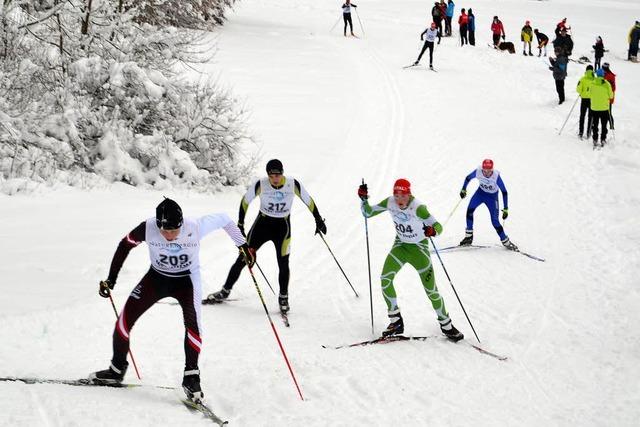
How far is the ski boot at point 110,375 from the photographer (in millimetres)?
5790

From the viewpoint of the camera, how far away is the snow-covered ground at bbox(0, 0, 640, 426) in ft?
20.2

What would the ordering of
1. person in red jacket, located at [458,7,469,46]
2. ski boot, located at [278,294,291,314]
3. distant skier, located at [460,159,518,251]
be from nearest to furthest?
ski boot, located at [278,294,291,314], distant skier, located at [460,159,518,251], person in red jacket, located at [458,7,469,46]

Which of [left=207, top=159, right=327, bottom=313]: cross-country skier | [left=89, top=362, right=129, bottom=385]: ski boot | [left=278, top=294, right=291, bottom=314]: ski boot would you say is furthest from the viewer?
[left=278, top=294, right=291, bottom=314]: ski boot

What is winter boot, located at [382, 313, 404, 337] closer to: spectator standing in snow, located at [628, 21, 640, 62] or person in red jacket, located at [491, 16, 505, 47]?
person in red jacket, located at [491, 16, 505, 47]

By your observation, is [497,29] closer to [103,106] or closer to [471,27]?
[471,27]

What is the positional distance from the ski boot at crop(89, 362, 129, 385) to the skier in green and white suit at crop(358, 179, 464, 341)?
3.21 m

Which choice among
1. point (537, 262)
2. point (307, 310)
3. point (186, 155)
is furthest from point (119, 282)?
point (537, 262)

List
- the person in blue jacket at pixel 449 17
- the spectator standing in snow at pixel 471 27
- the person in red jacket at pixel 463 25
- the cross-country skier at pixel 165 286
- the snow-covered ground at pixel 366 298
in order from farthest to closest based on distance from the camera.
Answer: the person in blue jacket at pixel 449 17
the person in red jacket at pixel 463 25
the spectator standing in snow at pixel 471 27
the snow-covered ground at pixel 366 298
the cross-country skier at pixel 165 286

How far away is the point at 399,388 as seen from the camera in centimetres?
652

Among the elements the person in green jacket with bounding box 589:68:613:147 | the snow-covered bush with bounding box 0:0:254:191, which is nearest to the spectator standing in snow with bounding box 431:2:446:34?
the person in green jacket with bounding box 589:68:613:147

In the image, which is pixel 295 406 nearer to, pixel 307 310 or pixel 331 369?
pixel 331 369

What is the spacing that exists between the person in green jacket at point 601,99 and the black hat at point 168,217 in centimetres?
1433

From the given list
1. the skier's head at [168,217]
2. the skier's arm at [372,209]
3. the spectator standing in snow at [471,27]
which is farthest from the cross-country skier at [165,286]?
the spectator standing in snow at [471,27]

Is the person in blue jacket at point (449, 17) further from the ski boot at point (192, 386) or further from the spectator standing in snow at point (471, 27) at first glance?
the ski boot at point (192, 386)
